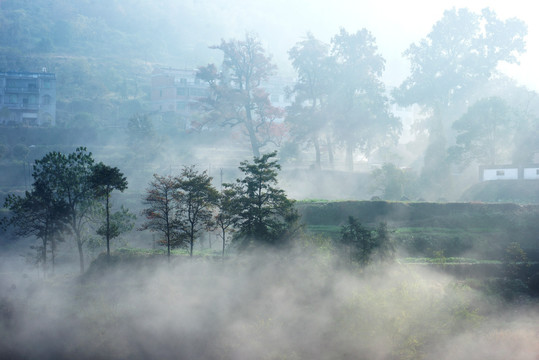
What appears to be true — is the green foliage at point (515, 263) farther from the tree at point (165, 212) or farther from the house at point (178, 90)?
the house at point (178, 90)

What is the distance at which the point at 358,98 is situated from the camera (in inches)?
2285

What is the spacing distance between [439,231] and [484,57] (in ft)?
140

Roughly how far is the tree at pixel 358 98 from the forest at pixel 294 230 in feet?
0.73

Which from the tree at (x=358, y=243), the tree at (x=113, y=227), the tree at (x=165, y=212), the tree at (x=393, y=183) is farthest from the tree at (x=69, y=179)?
the tree at (x=393, y=183)

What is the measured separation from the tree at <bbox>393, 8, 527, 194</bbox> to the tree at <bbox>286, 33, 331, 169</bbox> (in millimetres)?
14773

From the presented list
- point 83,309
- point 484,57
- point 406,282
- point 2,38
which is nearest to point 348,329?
point 406,282

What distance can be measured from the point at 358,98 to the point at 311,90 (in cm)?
541

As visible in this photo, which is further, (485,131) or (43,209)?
(485,131)

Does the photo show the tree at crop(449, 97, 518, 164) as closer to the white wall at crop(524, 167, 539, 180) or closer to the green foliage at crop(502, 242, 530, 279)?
the white wall at crop(524, 167, 539, 180)

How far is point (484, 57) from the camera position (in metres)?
66.4

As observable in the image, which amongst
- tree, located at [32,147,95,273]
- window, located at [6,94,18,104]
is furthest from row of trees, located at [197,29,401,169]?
window, located at [6,94,18,104]

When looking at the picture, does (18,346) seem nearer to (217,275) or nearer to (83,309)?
(83,309)

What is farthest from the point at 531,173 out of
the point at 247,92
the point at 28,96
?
the point at 28,96

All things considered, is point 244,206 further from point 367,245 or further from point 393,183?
point 393,183
